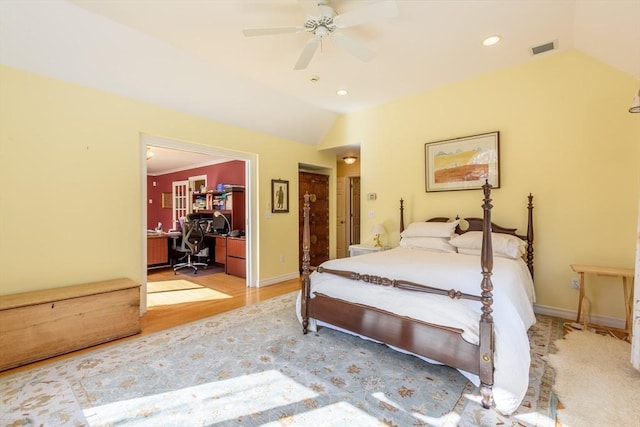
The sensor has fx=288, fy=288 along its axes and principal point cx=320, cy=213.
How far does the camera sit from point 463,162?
3.79 metres

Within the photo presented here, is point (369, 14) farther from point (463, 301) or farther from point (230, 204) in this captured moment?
point (230, 204)

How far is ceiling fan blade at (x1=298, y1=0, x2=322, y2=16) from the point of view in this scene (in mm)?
2006

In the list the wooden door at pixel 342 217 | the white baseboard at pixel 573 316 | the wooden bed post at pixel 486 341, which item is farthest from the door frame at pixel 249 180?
the white baseboard at pixel 573 316

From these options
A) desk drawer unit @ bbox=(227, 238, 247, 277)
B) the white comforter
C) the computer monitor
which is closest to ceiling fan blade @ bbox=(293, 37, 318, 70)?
the white comforter

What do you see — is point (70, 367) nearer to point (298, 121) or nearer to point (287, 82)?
point (287, 82)

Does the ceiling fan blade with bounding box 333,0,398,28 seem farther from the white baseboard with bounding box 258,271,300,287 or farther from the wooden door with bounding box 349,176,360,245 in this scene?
the wooden door with bounding box 349,176,360,245

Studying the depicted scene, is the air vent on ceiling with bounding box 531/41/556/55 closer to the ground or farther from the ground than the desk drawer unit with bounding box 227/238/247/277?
farther from the ground

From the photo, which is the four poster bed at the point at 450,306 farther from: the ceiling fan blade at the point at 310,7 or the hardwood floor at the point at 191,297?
the ceiling fan blade at the point at 310,7

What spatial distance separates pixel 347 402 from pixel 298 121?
4.02 metres

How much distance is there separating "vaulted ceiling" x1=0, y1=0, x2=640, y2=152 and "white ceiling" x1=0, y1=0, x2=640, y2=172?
0.01 metres

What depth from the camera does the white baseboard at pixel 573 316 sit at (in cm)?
289

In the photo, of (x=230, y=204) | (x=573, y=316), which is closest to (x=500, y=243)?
(x=573, y=316)

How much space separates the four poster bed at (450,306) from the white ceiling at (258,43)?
163 cm

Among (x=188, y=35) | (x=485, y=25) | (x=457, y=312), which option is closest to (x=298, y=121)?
(x=188, y=35)
